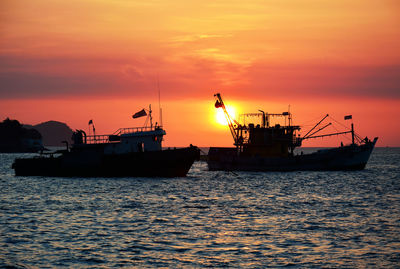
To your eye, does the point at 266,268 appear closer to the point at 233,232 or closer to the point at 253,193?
the point at 233,232

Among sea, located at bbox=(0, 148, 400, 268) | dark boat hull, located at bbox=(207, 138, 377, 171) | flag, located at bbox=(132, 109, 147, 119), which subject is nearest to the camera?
sea, located at bbox=(0, 148, 400, 268)

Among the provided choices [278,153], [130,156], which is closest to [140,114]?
[130,156]

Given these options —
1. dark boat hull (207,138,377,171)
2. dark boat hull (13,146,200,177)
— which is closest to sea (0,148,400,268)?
dark boat hull (13,146,200,177)

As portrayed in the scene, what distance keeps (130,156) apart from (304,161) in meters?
34.1

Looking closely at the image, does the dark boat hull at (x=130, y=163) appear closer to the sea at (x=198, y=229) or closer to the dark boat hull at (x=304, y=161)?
the sea at (x=198, y=229)

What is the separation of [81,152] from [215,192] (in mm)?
22847

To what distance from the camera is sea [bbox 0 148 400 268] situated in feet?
79.3

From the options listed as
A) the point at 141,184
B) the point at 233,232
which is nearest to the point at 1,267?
the point at 233,232

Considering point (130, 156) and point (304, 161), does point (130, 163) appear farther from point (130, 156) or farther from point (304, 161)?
point (304, 161)

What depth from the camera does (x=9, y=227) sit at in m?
33.2

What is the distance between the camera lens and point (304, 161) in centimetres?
9031

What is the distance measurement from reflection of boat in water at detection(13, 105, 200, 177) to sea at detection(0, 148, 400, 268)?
11249 mm

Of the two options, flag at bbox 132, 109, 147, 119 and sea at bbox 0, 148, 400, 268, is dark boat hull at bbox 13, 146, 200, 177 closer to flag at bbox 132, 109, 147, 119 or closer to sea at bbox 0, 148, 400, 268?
flag at bbox 132, 109, 147, 119

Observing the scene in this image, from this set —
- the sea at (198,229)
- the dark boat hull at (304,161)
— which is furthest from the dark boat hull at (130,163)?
the dark boat hull at (304,161)
